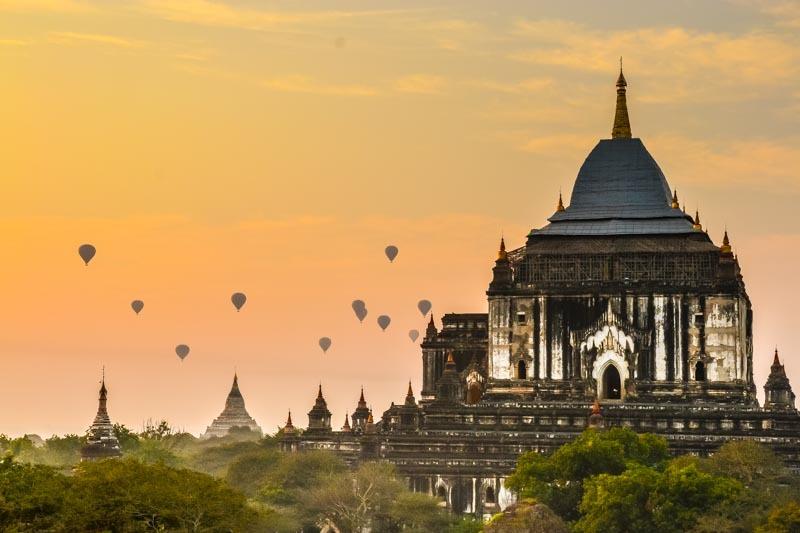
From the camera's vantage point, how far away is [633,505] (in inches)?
3743

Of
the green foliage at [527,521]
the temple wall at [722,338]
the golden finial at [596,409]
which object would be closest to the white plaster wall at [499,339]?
the golden finial at [596,409]

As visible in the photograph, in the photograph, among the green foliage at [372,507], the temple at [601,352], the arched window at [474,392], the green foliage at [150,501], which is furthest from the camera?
the arched window at [474,392]

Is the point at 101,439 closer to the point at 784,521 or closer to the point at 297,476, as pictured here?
the point at 297,476

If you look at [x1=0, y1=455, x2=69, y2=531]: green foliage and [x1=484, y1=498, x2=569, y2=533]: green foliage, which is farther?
[x1=484, y1=498, x2=569, y2=533]: green foliage

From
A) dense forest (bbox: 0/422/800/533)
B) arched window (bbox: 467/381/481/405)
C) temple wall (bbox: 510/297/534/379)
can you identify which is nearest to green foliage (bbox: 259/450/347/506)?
dense forest (bbox: 0/422/800/533)

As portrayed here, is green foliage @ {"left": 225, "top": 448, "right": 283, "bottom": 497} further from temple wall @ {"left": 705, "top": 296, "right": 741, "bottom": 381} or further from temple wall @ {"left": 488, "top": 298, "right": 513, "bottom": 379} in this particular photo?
temple wall @ {"left": 705, "top": 296, "right": 741, "bottom": 381}

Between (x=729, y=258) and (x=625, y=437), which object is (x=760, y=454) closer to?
(x=625, y=437)

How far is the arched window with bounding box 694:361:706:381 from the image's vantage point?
120 meters

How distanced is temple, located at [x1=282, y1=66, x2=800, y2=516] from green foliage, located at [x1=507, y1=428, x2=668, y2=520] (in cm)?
873

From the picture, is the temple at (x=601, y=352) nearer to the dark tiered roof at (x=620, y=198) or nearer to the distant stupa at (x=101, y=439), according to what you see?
the dark tiered roof at (x=620, y=198)

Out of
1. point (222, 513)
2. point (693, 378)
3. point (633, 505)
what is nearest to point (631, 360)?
point (693, 378)

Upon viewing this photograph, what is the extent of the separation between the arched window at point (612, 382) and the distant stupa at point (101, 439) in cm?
2330

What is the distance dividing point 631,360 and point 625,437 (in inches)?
514

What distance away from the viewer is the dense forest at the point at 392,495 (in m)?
78.6
